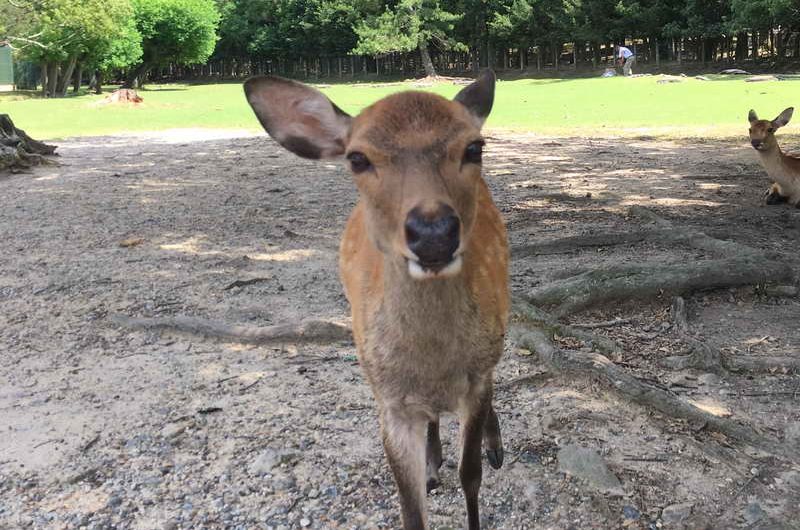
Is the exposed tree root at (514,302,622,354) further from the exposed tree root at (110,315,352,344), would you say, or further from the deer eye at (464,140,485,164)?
the deer eye at (464,140,485,164)

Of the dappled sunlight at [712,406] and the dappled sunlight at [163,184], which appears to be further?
the dappled sunlight at [163,184]

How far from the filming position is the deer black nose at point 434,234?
7.27 ft

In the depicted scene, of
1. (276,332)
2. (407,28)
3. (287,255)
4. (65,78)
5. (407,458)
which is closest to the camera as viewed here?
(407,458)

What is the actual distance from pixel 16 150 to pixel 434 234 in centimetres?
1132

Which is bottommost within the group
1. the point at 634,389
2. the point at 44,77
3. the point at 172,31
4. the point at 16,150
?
the point at 634,389

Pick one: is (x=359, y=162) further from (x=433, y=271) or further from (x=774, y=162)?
(x=774, y=162)

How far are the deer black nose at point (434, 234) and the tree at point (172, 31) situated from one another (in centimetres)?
4471

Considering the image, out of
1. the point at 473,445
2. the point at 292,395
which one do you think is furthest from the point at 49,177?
the point at 473,445

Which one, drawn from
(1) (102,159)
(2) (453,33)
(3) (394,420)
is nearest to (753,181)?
(3) (394,420)

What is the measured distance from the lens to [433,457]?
339 centimetres

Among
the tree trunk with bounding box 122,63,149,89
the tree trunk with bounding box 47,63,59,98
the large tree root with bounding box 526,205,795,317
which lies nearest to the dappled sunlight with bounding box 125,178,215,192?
the large tree root with bounding box 526,205,795,317

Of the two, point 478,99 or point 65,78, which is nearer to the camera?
point 478,99

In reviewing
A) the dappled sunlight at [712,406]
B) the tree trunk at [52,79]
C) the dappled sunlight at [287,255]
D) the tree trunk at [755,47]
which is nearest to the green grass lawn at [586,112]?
the dappled sunlight at [287,255]

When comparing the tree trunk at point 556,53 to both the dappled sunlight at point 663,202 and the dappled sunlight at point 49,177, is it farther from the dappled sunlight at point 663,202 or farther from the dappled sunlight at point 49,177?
the dappled sunlight at point 663,202
